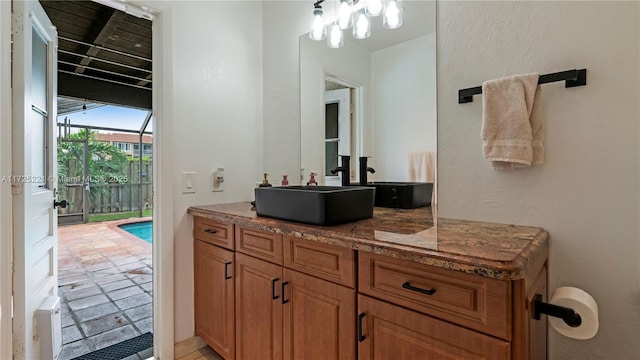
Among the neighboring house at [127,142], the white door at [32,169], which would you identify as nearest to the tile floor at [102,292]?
the white door at [32,169]

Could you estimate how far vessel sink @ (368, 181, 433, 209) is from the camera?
1.54 meters

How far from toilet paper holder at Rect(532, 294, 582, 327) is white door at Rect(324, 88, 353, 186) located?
3.92ft

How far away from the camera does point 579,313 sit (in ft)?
2.95

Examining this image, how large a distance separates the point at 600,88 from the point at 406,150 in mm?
775

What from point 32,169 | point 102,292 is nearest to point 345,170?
point 32,169

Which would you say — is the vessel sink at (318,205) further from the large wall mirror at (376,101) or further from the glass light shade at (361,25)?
the glass light shade at (361,25)

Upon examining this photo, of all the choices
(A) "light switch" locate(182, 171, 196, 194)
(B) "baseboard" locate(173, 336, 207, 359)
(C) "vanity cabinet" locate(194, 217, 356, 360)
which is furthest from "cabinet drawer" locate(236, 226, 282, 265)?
(B) "baseboard" locate(173, 336, 207, 359)

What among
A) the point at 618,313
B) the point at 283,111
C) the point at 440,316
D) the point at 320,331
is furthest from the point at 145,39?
the point at 618,313

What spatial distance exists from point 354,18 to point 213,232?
4.85ft

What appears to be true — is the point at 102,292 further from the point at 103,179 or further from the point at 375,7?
the point at 103,179

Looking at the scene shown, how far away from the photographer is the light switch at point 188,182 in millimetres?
1888

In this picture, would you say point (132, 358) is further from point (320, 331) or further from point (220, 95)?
point (220, 95)

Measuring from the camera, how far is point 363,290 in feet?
3.36

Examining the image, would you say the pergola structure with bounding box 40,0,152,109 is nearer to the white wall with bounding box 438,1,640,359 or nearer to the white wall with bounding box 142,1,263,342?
the white wall with bounding box 142,1,263,342
